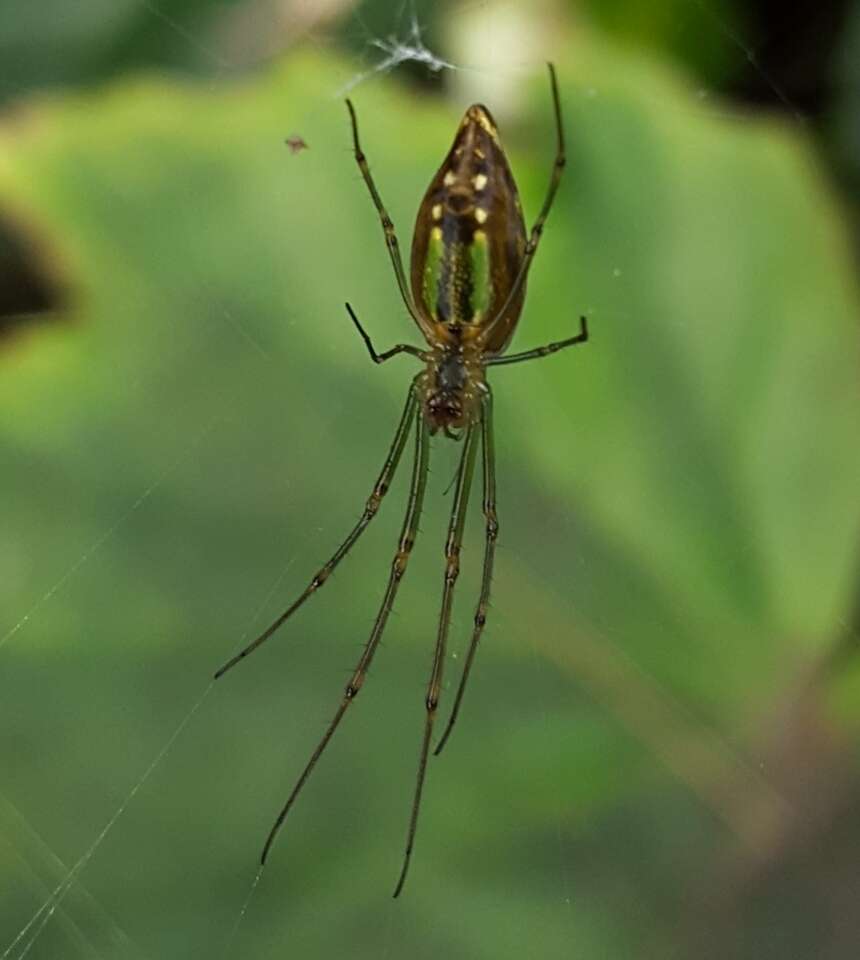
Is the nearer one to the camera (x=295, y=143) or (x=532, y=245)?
(x=532, y=245)

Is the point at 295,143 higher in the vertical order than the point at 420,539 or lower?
higher

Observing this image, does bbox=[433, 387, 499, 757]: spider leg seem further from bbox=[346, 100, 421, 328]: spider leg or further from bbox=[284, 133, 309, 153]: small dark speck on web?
bbox=[284, 133, 309, 153]: small dark speck on web

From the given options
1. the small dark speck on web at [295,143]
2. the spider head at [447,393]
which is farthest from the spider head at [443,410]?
the small dark speck on web at [295,143]

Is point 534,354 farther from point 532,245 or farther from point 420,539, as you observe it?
point 420,539

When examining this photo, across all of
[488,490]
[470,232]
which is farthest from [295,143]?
[488,490]

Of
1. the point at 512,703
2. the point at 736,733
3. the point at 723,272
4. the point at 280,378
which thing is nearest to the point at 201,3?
the point at 280,378

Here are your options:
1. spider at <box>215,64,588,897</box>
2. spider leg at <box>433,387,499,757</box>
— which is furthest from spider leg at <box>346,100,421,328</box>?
spider leg at <box>433,387,499,757</box>

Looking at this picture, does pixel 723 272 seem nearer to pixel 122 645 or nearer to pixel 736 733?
pixel 736 733
